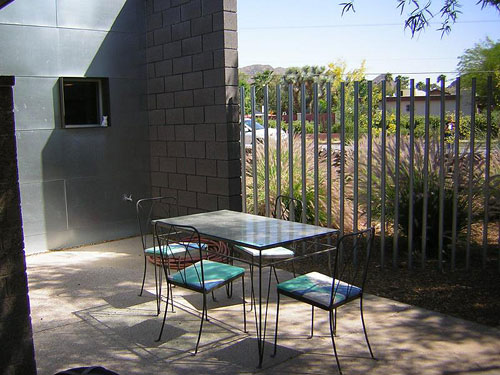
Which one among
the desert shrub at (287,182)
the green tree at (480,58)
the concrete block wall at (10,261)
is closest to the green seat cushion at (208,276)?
the concrete block wall at (10,261)

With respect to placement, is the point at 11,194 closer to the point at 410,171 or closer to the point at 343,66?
the point at 410,171

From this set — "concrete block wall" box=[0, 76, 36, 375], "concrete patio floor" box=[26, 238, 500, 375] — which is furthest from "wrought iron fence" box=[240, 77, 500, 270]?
"concrete block wall" box=[0, 76, 36, 375]

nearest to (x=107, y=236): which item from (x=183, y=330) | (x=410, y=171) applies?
(x=183, y=330)

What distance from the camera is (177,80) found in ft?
23.1

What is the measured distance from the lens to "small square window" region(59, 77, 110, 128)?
695cm

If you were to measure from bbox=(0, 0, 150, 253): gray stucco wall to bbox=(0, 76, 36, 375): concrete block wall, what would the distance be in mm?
3850

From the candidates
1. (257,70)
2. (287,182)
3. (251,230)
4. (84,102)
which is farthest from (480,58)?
(257,70)

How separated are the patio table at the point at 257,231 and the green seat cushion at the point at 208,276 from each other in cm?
25

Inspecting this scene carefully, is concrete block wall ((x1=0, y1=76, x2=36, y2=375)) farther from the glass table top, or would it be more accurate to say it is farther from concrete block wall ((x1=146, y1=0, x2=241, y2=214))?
concrete block wall ((x1=146, y1=0, x2=241, y2=214))

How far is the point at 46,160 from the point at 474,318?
16.8 feet

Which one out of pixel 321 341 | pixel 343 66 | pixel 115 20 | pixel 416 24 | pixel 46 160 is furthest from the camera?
pixel 343 66

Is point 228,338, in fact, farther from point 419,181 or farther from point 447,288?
point 419,181

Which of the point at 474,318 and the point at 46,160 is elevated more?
the point at 46,160

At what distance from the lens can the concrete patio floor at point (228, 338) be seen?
3639 millimetres
